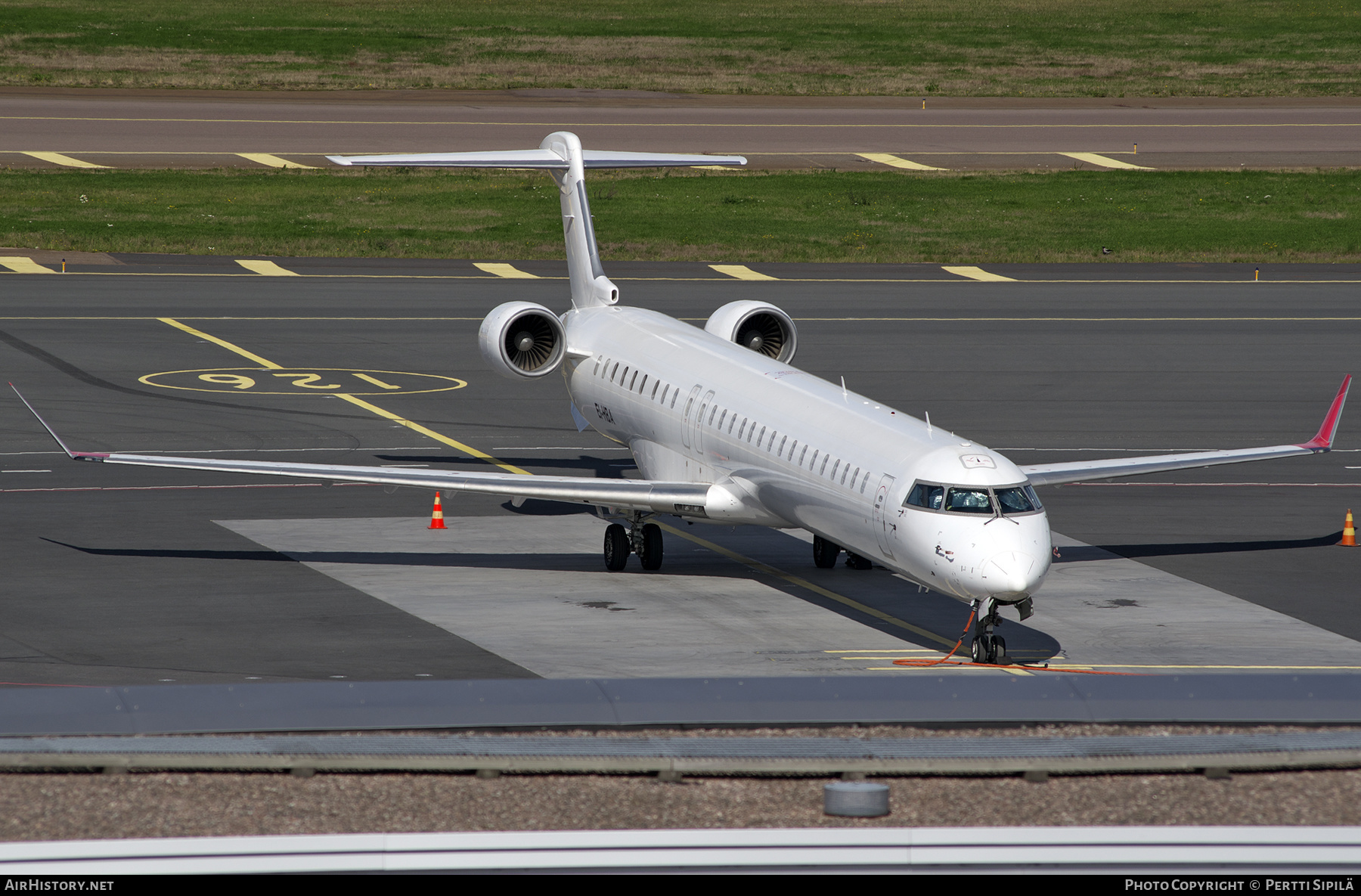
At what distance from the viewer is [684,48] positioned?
100000 mm

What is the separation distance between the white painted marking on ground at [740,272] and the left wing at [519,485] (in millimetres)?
32992

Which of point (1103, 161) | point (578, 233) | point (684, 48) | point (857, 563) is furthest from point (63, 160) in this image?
point (857, 563)

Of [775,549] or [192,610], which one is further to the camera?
[775,549]

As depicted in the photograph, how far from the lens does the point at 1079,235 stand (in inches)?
2657

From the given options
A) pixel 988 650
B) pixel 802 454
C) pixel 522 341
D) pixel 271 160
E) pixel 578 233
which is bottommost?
pixel 988 650

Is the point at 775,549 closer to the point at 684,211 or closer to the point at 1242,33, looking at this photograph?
the point at 684,211

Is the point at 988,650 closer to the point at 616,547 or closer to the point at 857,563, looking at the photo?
the point at 857,563

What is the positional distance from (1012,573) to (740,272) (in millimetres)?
40145

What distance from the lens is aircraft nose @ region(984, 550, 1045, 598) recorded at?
21.3 m

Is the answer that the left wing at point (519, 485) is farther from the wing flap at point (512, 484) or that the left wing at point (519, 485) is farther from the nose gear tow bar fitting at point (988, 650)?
the nose gear tow bar fitting at point (988, 650)

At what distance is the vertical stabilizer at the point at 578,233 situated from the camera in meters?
34.4

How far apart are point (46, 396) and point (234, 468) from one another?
1541cm

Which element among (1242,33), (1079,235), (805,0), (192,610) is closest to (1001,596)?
(192,610)

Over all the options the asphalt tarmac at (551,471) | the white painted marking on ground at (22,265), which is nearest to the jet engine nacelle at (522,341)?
the asphalt tarmac at (551,471)
